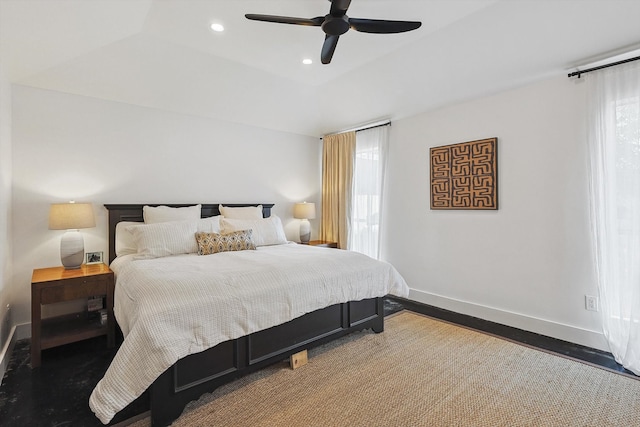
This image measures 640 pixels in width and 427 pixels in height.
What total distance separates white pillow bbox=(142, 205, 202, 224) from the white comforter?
575mm

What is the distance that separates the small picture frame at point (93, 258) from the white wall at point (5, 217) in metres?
0.56

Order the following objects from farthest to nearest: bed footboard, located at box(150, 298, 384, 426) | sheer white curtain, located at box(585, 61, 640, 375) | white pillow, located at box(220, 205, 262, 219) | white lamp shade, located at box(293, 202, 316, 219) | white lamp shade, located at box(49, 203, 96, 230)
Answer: white lamp shade, located at box(293, 202, 316, 219), white pillow, located at box(220, 205, 262, 219), white lamp shade, located at box(49, 203, 96, 230), sheer white curtain, located at box(585, 61, 640, 375), bed footboard, located at box(150, 298, 384, 426)

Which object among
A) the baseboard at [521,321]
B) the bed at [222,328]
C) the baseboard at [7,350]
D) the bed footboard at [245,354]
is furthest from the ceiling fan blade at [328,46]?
the baseboard at [7,350]

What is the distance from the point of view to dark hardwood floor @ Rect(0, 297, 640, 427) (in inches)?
72.0

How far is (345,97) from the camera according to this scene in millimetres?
4145

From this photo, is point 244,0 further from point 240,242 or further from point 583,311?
point 583,311

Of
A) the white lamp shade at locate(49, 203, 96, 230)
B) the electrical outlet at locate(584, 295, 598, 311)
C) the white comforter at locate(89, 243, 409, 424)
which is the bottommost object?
the electrical outlet at locate(584, 295, 598, 311)

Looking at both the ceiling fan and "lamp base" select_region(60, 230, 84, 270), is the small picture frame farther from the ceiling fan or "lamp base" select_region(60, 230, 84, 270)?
the ceiling fan

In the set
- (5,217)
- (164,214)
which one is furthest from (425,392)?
(5,217)

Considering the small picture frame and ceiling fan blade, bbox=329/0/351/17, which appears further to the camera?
the small picture frame

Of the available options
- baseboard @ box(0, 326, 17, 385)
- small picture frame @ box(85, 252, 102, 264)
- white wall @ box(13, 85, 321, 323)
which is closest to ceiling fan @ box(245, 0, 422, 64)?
white wall @ box(13, 85, 321, 323)

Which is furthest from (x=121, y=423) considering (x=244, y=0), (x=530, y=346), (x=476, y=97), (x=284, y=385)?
→ (x=476, y=97)

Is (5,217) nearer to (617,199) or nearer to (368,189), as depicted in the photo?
(368,189)

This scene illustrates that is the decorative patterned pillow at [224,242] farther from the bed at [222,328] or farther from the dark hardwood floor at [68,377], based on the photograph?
the dark hardwood floor at [68,377]
